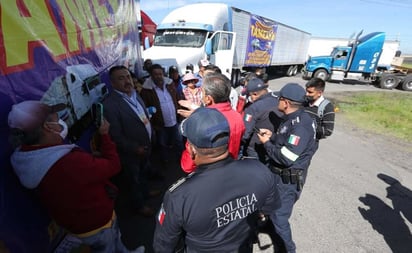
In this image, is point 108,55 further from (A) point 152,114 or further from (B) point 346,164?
(B) point 346,164

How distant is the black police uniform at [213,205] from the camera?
3.70ft

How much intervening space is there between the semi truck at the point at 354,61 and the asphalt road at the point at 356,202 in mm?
12532

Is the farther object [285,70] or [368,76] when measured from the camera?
[285,70]

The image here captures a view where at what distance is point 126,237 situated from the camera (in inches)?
108

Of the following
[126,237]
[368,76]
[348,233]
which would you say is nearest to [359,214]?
[348,233]

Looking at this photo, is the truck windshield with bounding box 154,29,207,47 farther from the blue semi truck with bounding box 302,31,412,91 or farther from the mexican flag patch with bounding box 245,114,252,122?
the blue semi truck with bounding box 302,31,412,91

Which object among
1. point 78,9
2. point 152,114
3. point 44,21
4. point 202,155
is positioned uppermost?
point 78,9

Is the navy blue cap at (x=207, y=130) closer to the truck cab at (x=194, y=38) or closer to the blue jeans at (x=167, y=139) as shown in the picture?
the blue jeans at (x=167, y=139)

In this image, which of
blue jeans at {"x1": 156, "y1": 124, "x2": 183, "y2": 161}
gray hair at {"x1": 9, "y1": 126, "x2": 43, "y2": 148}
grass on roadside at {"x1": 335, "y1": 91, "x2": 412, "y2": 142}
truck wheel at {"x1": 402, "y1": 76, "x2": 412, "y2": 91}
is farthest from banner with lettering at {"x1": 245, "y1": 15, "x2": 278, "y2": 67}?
gray hair at {"x1": 9, "y1": 126, "x2": 43, "y2": 148}

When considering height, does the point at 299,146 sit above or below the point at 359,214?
above

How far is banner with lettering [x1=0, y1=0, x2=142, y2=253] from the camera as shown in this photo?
1229mm

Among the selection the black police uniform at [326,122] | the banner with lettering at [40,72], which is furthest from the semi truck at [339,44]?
the banner with lettering at [40,72]

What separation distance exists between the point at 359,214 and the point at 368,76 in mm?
16965

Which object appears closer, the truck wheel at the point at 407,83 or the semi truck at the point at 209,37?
the semi truck at the point at 209,37
